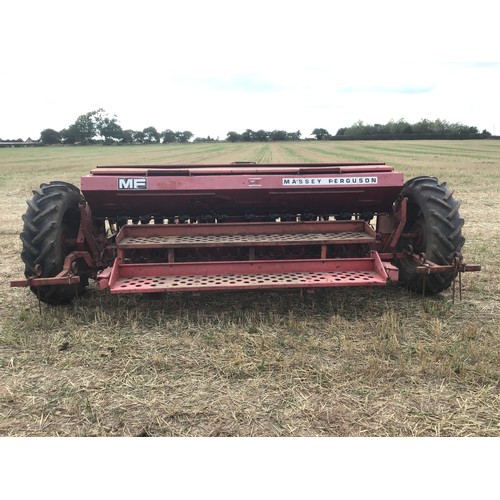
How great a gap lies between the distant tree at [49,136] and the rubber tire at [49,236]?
89465 mm

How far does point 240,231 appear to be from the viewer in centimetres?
454

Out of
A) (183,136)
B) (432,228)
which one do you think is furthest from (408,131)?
(432,228)

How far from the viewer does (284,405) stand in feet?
8.99

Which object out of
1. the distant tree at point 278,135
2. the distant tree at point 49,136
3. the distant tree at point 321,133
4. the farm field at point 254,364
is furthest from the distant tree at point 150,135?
the farm field at point 254,364

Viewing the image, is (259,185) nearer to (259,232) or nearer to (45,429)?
(259,232)

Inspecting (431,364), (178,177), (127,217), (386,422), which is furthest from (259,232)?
(386,422)

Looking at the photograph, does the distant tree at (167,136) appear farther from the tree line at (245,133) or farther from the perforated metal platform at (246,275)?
the perforated metal platform at (246,275)

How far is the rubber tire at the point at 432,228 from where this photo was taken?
13.4 ft

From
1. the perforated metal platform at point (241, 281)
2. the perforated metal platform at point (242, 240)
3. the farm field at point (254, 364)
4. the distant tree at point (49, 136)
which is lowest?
the farm field at point (254, 364)

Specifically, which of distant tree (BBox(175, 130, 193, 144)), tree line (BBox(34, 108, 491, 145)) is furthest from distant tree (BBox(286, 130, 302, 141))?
distant tree (BBox(175, 130, 193, 144))

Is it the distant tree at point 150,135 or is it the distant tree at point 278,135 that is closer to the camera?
the distant tree at point 278,135

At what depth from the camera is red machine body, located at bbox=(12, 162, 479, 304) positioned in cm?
394

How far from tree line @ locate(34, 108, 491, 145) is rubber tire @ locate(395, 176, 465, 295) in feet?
217

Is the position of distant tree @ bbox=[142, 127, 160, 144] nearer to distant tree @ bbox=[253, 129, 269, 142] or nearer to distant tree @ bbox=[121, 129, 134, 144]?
distant tree @ bbox=[121, 129, 134, 144]
